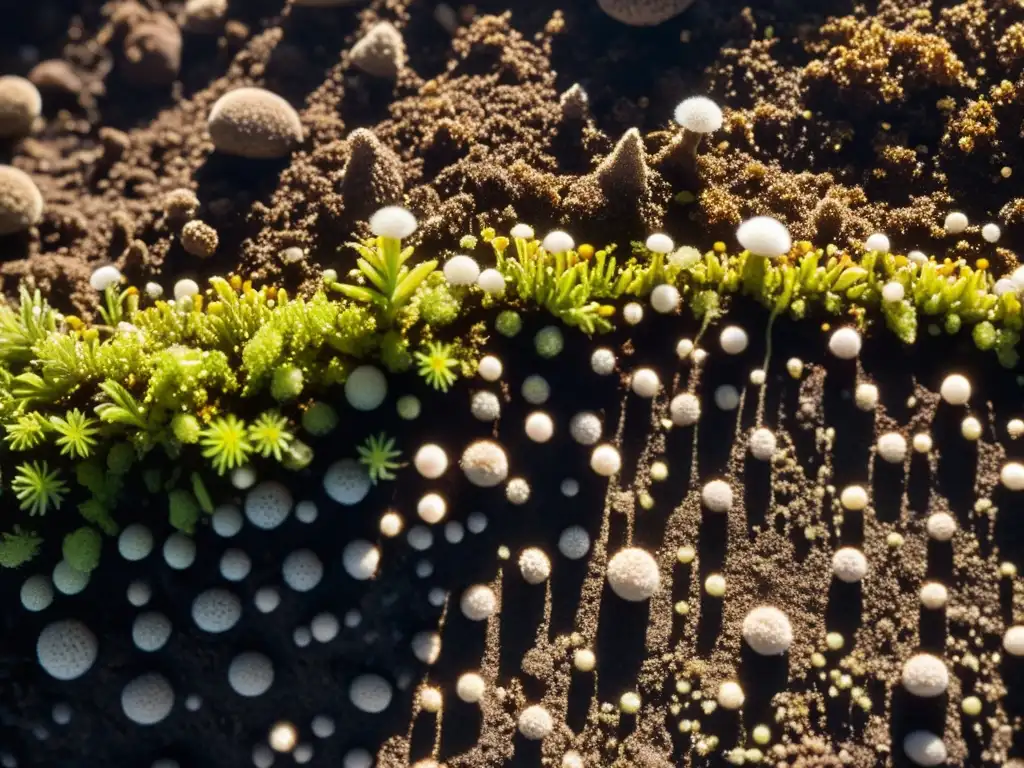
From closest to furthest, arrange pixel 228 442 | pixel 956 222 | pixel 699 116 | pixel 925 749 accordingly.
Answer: pixel 228 442
pixel 925 749
pixel 699 116
pixel 956 222

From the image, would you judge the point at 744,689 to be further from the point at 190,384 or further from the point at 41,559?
the point at 41,559

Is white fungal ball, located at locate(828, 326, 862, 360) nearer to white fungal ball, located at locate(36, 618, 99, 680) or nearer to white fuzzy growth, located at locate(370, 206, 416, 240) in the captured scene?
white fuzzy growth, located at locate(370, 206, 416, 240)

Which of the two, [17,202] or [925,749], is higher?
[17,202]

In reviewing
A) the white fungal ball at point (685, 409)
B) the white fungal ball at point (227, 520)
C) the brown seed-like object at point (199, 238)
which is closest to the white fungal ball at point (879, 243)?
the white fungal ball at point (685, 409)

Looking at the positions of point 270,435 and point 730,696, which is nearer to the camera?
point 270,435

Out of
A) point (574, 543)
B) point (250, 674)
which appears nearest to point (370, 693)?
point (250, 674)

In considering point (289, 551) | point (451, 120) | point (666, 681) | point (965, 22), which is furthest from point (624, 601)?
point (965, 22)

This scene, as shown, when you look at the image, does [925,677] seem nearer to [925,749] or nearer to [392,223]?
[925,749]
